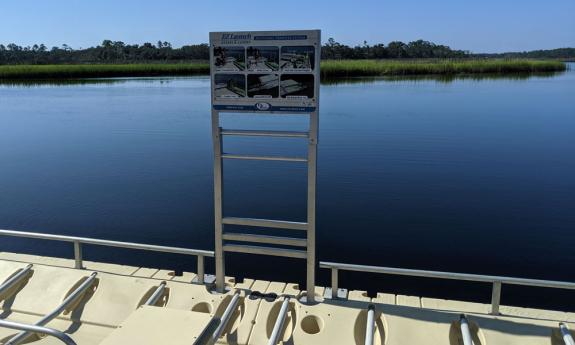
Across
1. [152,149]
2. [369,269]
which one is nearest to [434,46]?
[152,149]

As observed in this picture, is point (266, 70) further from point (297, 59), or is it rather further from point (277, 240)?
point (277, 240)

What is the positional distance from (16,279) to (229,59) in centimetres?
264

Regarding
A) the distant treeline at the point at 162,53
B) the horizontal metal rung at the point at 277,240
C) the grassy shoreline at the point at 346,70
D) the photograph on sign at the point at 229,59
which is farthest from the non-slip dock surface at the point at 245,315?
the distant treeline at the point at 162,53

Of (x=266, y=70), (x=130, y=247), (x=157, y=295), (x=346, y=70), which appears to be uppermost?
(x=346, y=70)

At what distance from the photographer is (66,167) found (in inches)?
506

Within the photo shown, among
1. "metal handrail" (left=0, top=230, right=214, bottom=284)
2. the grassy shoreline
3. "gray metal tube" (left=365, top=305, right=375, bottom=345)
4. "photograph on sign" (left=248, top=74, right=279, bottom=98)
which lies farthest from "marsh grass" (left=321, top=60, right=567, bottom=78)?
"gray metal tube" (left=365, top=305, right=375, bottom=345)

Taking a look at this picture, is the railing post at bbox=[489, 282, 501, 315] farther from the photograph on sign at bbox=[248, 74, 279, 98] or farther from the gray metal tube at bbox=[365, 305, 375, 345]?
the photograph on sign at bbox=[248, 74, 279, 98]

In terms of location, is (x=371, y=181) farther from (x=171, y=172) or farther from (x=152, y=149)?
(x=152, y=149)

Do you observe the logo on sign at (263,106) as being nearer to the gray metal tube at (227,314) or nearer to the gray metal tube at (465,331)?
the gray metal tube at (227,314)

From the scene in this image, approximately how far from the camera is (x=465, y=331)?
3.42 m

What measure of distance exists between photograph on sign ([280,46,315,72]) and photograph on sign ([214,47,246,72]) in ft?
1.04

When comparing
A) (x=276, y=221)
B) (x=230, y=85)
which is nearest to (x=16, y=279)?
(x=276, y=221)

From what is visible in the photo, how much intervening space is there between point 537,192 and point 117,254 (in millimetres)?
8273

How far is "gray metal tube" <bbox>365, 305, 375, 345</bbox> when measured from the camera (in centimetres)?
335
